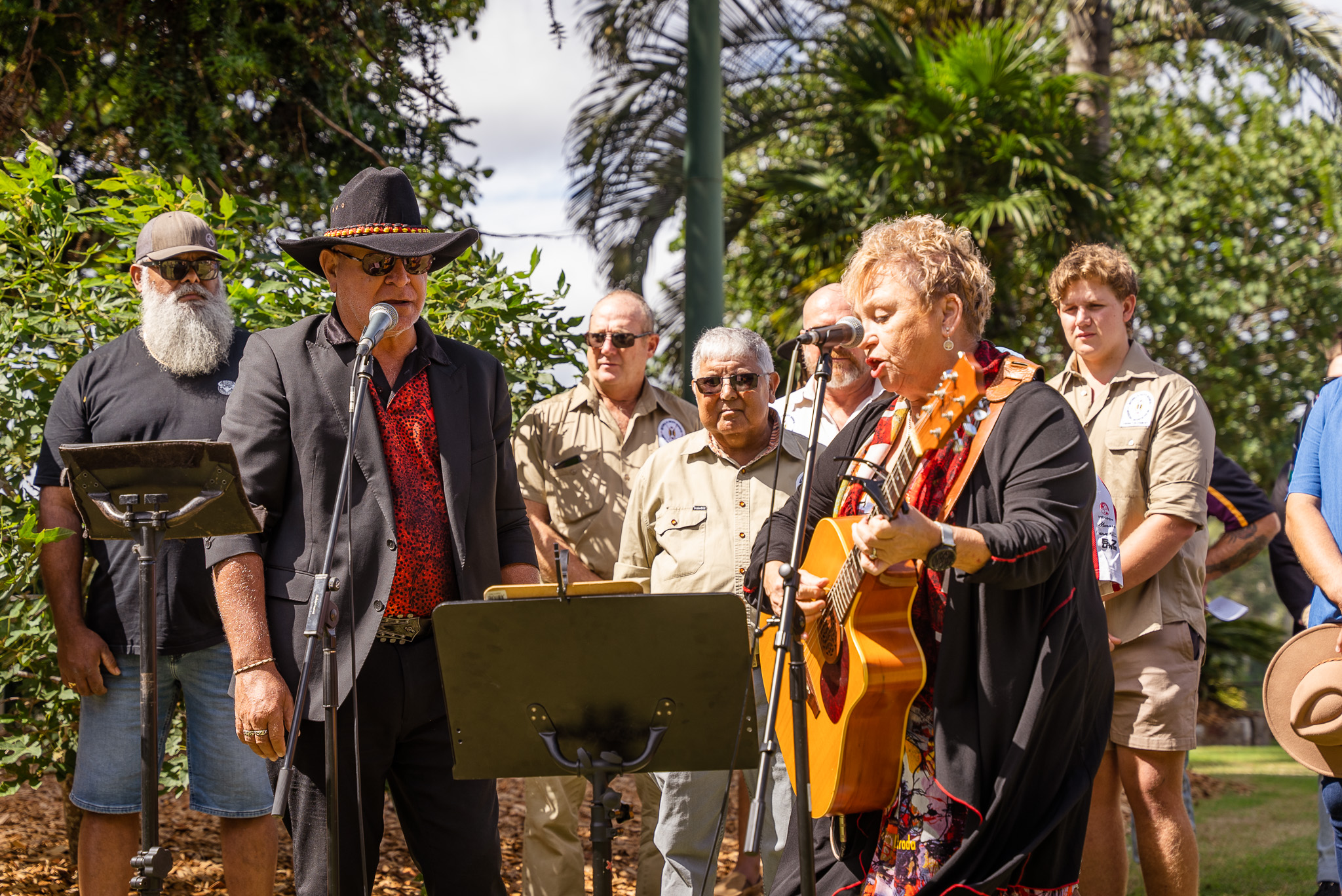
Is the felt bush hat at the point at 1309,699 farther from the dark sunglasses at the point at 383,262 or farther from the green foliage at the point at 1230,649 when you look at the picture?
the green foliage at the point at 1230,649

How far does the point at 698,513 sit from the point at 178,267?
81.7 inches

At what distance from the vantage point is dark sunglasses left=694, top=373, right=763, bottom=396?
179 inches

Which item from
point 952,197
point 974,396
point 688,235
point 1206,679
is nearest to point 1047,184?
point 952,197

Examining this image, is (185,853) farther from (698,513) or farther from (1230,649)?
(1230,649)

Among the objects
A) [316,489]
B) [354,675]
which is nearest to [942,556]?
[354,675]

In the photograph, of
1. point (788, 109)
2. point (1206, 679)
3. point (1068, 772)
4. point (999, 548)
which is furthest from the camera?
point (1206, 679)

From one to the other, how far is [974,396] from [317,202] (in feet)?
18.0

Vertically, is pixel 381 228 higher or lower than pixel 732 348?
higher

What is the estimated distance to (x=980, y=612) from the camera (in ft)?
8.68

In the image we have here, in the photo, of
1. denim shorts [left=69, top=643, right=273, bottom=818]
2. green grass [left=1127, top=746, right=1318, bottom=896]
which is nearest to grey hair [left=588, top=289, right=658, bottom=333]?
denim shorts [left=69, top=643, right=273, bottom=818]

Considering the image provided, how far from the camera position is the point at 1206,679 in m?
13.5

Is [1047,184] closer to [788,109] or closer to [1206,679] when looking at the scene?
[788,109]

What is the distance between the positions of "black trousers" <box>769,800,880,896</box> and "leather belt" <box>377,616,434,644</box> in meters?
1.13

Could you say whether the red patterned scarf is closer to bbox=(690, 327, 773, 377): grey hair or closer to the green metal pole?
bbox=(690, 327, 773, 377): grey hair
